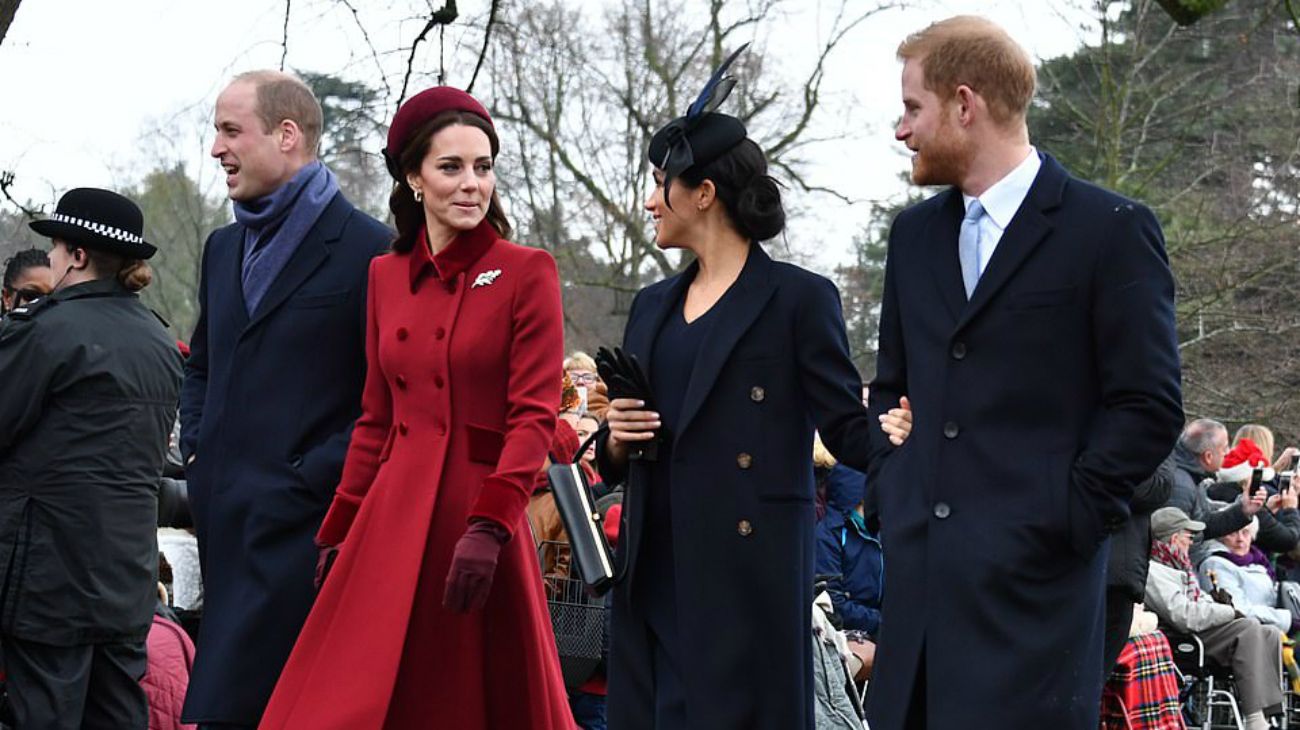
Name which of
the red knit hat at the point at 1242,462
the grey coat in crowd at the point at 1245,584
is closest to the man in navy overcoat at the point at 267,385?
the grey coat in crowd at the point at 1245,584

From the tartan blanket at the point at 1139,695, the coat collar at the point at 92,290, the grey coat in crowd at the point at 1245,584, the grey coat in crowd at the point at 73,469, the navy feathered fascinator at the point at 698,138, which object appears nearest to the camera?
the navy feathered fascinator at the point at 698,138

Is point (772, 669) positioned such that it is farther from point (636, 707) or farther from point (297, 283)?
point (297, 283)

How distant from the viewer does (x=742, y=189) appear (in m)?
5.60

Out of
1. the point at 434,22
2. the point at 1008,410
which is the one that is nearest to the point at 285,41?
the point at 434,22

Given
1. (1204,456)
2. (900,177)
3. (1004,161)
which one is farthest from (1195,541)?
(900,177)

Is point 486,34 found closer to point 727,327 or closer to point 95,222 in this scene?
point 95,222

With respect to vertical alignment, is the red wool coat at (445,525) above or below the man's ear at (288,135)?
below

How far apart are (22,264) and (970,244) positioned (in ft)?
19.9

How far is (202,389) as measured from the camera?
6316 millimetres

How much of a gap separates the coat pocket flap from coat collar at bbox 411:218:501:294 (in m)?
0.46

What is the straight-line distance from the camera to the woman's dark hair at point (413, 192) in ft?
17.9

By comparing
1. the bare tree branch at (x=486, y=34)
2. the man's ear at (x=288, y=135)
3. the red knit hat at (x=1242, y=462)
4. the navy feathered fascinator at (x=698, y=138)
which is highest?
the bare tree branch at (x=486, y=34)

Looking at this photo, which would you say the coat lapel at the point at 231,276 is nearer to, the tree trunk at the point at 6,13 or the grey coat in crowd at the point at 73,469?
the grey coat in crowd at the point at 73,469

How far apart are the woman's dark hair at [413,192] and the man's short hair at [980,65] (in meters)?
1.50
